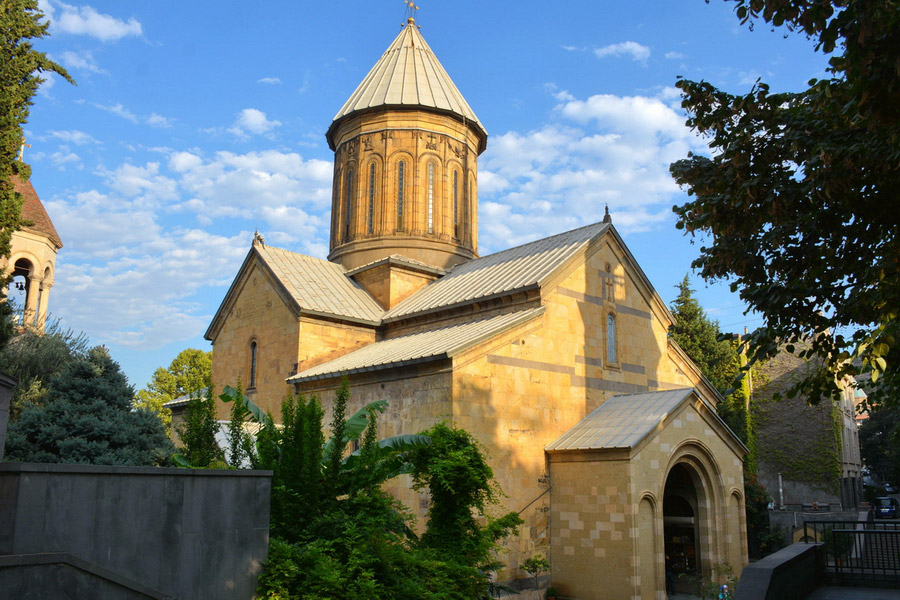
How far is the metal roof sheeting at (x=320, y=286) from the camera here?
17.6 m

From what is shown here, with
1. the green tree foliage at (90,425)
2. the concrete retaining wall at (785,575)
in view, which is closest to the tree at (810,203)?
the concrete retaining wall at (785,575)

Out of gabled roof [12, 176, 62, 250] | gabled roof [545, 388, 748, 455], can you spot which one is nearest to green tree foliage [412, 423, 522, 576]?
gabled roof [545, 388, 748, 455]

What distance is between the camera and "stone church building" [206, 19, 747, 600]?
12984 millimetres

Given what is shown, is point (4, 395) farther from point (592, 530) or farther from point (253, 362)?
point (253, 362)

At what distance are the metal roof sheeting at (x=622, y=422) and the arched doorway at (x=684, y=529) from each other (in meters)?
1.42

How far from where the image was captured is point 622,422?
14000 millimetres

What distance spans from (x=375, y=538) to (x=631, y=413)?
794 centimetres

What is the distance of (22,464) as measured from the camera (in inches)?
205

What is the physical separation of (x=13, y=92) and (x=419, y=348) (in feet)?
27.6

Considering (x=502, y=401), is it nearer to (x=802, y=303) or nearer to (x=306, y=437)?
(x=306, y=437)

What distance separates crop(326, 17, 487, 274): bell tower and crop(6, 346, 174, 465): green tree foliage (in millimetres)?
9299

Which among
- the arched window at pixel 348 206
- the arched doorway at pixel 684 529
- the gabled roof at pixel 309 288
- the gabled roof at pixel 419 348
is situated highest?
the arched window at pixel 348 206

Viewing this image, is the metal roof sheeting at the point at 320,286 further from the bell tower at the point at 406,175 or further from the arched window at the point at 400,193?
the arched window at the point at 400,193

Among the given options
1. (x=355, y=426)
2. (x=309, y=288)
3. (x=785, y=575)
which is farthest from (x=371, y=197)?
(x=785, y=575)
